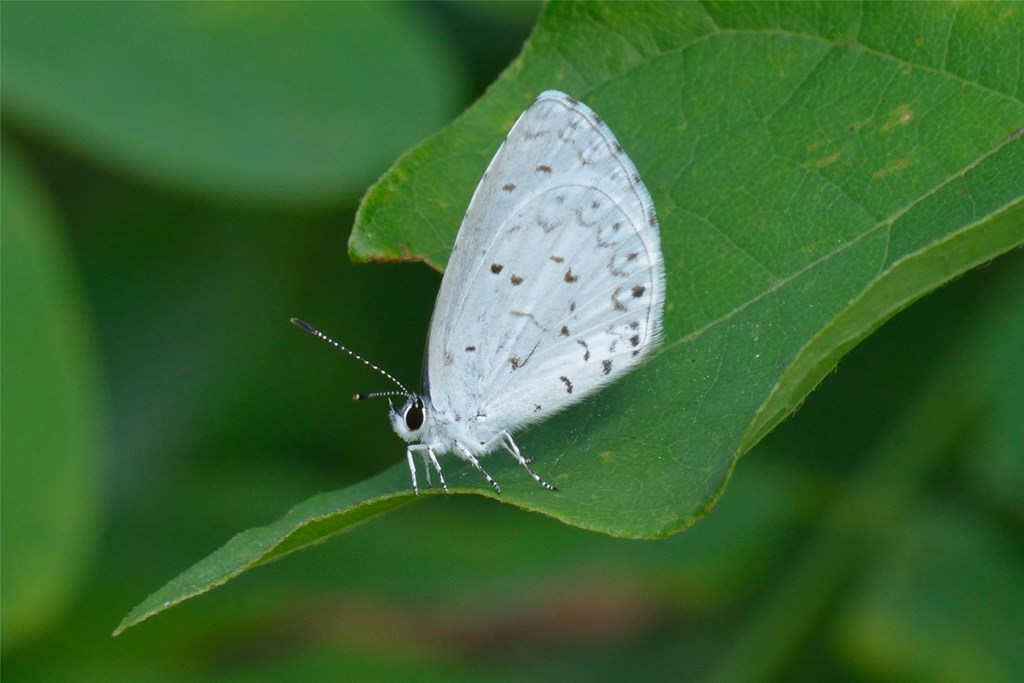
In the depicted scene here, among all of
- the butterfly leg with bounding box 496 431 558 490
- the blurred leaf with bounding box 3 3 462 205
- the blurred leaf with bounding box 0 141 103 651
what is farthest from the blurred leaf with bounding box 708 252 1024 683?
the blurred leaf with bounding box 0 141 103 651

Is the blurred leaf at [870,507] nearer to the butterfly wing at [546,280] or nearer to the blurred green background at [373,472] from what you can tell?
the blurred green background at [373,472]

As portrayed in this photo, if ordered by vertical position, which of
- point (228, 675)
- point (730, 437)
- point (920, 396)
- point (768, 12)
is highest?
point (768, 12)

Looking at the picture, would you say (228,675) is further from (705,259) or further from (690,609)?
(705,259)

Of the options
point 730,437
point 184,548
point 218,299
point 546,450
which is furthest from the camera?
point 218,299

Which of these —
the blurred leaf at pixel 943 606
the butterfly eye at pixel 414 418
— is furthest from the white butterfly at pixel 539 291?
the blurred leaf at pixel 943 606

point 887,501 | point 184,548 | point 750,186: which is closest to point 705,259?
point 750,186

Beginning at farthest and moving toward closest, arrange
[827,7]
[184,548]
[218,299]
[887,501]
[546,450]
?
[218,299] < [184,548] < [887,501] < [546,450] < [827,7]
